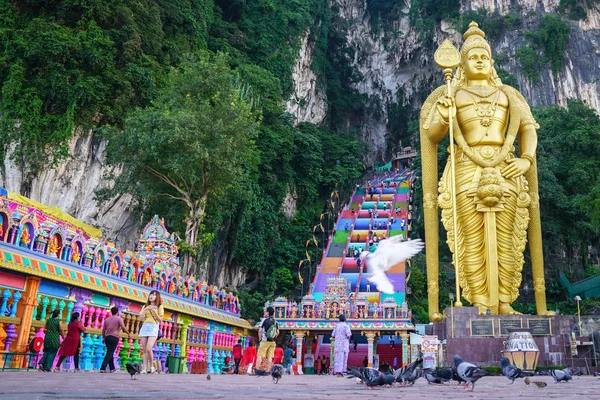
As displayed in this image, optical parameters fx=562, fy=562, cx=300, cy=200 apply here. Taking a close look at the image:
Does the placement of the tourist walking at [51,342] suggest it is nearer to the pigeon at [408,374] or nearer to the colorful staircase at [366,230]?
the pigeon at [408,374]

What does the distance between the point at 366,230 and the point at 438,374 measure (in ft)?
63.1

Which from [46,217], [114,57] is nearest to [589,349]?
[46,217]

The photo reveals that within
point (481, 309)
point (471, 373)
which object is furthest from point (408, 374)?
point (481, 309)

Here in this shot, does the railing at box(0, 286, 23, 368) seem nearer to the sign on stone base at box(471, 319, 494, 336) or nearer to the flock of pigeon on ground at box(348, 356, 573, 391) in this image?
the flock of pigeon on ground at box(348, 356, 573, 391)

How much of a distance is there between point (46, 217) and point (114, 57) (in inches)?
358

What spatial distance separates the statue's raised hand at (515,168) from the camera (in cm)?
982

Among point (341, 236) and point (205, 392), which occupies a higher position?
point (341, 236)

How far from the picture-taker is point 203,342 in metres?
10.2

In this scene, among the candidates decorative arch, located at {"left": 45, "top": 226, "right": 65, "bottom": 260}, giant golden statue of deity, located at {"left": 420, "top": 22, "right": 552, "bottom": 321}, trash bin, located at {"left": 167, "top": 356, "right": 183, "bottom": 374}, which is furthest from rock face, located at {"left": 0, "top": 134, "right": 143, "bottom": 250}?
giant golden statue of deity, located at {"left": 420, "top": 22, "right": 552, "bottom": 321}

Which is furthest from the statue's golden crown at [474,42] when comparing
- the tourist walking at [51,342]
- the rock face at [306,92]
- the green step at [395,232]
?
the rock face at [306,92]

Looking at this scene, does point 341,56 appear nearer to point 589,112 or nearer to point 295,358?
point 589,112

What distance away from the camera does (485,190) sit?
963cm

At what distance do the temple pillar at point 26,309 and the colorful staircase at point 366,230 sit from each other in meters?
11.9

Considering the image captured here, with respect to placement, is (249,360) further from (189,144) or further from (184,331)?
(189,144)
